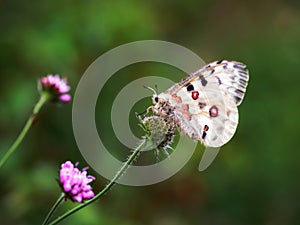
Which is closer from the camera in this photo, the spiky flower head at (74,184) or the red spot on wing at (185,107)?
the spiky flower head at (74,184)

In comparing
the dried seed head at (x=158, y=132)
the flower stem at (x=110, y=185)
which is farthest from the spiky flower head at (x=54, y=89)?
the flower stem at (x=110, y=185)

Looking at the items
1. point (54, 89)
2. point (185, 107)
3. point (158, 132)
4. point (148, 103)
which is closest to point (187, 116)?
point (185, 107)

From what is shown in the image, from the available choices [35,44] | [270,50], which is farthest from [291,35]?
[35,44]

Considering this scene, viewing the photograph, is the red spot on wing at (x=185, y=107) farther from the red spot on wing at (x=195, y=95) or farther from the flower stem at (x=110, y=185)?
the flower stem at (x=110, y=185)

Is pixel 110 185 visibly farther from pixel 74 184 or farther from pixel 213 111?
pixel 213 111

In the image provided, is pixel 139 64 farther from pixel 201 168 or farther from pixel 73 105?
pixel 201 168

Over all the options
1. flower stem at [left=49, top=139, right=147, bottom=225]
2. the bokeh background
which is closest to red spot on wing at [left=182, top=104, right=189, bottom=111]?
flower stem at [left=49, top=139, right=147, bottom=225]

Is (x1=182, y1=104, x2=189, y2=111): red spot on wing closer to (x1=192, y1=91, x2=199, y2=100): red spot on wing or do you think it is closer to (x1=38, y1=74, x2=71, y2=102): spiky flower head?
(x1=192, y1=91, x2=199, y2=100): red spot on wing
